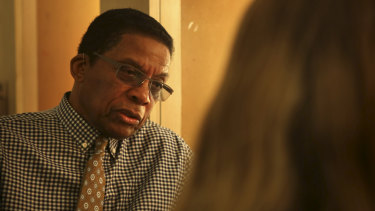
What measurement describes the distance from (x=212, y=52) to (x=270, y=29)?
4.69 feet

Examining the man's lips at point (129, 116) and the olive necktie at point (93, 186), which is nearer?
the olive necktie at point (93, 186)

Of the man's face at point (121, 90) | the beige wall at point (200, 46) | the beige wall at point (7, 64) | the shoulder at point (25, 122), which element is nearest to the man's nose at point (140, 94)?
the man's face at point (121, 90)

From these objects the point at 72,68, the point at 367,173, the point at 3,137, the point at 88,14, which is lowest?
the point at 3,137

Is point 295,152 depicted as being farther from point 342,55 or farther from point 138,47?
point 138,47

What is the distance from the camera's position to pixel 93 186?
3.89ft

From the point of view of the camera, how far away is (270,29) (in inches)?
17.8

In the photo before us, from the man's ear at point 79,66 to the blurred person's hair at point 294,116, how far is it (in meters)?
1.01

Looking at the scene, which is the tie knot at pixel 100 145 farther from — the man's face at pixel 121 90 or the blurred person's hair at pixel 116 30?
the blurred person's hair at pixel 116 30

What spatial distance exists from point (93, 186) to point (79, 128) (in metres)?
0.21

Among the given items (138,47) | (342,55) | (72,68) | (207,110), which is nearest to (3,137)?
(72,68)

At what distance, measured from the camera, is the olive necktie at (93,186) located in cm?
116

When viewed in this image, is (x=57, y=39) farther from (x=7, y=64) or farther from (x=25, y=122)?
(x=25, y=122)

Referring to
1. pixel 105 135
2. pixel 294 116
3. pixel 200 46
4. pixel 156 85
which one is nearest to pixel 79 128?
pixel 105 135

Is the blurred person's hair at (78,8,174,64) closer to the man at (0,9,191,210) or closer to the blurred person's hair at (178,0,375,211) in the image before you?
the man at (0,9,191,210)
